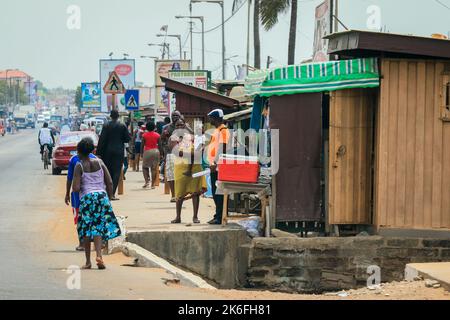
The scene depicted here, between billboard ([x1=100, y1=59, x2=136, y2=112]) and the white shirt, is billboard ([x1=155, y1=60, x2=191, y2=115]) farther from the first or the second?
billboard ([x1=100, y1=59, x2=136, y2=112])

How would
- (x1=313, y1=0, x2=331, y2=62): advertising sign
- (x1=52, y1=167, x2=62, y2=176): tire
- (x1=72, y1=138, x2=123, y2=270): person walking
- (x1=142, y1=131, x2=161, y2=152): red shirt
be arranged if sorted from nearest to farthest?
(x1=72, y1=138, x2=123, y2=270): person walking → (x1=313, y1=0, x2=331, y2=62): advertising sign → (x1=142, y1=131, x2=161, y2=152): red shirt → (x1=52, y1=167, x2=62, y2=176): tire

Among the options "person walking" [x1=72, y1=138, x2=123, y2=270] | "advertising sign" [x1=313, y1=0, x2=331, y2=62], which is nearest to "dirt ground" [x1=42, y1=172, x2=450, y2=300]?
"person walking" [x1=72, y1=138, x2=123, y2=270]

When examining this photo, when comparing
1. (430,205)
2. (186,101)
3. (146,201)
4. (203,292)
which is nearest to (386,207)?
(430,205)

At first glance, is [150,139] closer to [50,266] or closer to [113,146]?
[113,146]

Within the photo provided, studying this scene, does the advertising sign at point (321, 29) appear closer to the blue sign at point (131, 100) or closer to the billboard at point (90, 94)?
the blue sign at point (131, 100)

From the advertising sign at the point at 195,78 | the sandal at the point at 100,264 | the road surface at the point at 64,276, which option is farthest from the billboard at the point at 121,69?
the sandal at the point at 100,264

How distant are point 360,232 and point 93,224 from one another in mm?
4550

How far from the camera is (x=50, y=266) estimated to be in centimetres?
1306

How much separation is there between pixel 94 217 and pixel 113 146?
261 inches

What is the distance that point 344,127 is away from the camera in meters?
15.4

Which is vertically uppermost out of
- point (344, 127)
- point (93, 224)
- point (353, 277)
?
point (344, 127)

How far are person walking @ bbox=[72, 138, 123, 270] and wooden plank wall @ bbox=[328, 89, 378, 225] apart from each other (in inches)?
147

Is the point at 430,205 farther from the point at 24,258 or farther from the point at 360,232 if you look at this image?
the point at 24,258

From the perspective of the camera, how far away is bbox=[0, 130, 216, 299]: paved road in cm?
1087
